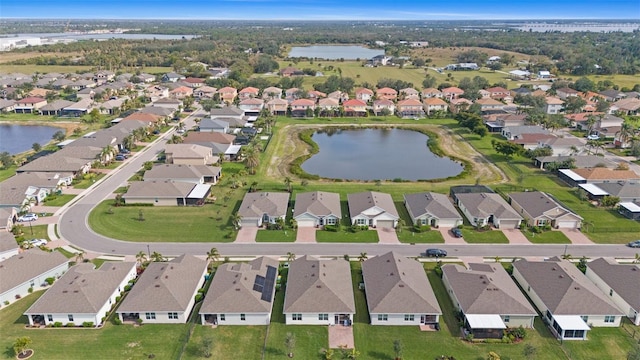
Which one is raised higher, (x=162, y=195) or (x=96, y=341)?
(x=162, y=195)

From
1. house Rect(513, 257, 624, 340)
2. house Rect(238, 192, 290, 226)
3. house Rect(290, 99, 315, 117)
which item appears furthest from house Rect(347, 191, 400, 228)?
house Rect(290, 99, 315, 117)

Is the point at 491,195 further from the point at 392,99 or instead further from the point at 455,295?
the point at 392,99

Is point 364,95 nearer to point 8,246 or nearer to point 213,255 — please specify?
point 213,255

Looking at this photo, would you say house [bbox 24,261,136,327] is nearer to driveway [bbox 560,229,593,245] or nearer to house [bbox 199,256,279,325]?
house [bbox 199,256,279,325]

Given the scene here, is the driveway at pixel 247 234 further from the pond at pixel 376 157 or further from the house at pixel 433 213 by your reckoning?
the pond at pixel 376 157

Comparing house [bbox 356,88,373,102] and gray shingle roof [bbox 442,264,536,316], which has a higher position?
house [bbox 356,88,373,102]

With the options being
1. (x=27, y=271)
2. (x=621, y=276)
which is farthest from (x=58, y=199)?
(x=621, y=276)

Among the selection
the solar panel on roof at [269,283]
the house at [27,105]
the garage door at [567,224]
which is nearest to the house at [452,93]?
the garage door at [567,224]
